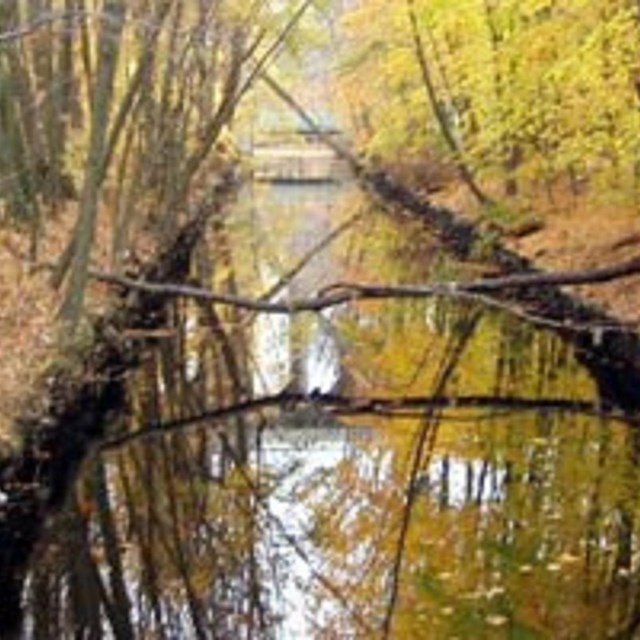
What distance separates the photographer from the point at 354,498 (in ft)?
42.8

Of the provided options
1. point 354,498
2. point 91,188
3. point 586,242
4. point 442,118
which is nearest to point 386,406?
point 354,498

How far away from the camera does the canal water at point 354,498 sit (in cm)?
978

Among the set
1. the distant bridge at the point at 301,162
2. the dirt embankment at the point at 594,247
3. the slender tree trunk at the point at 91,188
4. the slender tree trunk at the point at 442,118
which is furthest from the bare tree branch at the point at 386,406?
the distant bridge at the point at 301,162

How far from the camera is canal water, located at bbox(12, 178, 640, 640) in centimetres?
978

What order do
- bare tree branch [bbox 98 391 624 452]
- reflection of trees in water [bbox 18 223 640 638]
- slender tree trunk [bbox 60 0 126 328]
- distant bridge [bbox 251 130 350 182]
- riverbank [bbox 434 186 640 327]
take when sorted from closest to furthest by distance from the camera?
reflection of trees in water [bbox 18 223 640 638] < slender tree trunk [bbox 60 0 126 328] < bare tree branch [bbox 98 391 624 452] < riverbank [bbox 434 186 640 327] < distant bridge [bbox 251 130 350 182]

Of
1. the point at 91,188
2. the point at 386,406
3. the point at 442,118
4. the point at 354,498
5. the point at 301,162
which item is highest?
the point at 442,118

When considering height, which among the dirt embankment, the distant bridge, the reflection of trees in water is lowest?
the reflection of trees in water

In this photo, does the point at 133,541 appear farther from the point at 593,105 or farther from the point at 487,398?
the point at 593,105

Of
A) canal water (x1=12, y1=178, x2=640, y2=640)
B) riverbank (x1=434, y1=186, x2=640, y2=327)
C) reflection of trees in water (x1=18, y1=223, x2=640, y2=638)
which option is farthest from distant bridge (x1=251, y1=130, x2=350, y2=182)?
reflection of trees in water (x1=18, y1=223, x2=640, y2=638)

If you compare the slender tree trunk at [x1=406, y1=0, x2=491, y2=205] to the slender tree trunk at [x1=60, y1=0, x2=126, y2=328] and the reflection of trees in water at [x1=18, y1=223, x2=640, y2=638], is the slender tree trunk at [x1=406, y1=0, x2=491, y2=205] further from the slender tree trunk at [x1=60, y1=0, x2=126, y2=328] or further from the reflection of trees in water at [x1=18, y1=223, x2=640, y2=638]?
the slender tree trunk at [x1=60, y1=0, x2=126, y2=328]

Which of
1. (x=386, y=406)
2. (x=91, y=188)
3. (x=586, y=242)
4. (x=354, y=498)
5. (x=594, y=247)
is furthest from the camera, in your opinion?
(x=586, y=242)

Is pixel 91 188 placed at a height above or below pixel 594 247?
above

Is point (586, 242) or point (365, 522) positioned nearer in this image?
point (365, 522)

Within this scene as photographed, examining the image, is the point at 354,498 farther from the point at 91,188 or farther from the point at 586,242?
the point at 586,242
